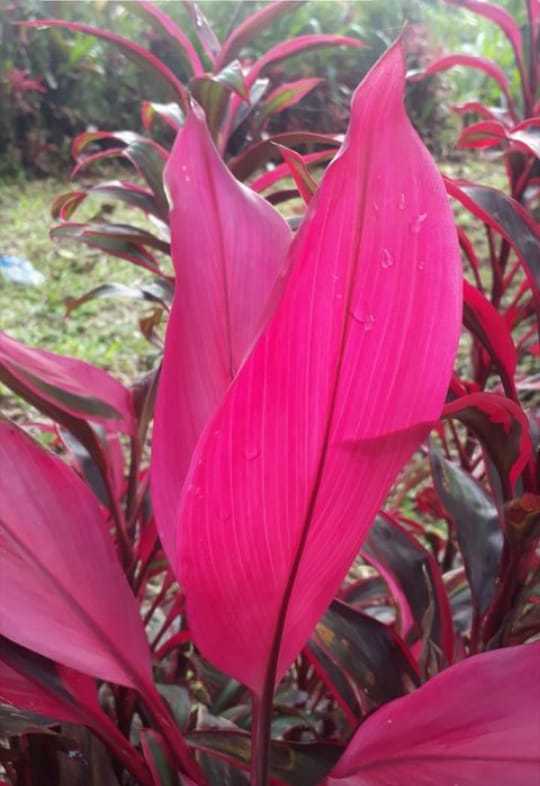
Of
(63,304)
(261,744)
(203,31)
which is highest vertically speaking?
(203,31)

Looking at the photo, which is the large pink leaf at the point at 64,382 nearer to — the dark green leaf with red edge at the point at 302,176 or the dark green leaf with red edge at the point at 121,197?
the dark green leaf with red edge at the point at 302,176

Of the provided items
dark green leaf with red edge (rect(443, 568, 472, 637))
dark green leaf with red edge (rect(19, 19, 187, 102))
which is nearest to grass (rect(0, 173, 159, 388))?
dark green leaf with red edge (rect(19, 19, 187, 102))

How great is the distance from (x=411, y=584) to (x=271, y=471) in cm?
29

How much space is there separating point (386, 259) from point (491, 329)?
22 cm

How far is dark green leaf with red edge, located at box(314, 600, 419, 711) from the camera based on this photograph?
0.54 metres

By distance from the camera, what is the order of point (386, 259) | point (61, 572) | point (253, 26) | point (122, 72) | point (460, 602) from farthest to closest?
point (122, 72), point (253, 26), point (460, 602), point (61, 572), point (386, 259)

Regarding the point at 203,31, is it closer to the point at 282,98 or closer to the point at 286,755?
the point at 282,98

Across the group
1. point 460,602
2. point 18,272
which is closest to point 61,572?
point 460,602

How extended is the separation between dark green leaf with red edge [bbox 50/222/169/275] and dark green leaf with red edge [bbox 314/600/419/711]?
17.4 inches

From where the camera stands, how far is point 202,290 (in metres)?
0.44

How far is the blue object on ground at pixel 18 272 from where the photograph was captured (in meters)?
2.86

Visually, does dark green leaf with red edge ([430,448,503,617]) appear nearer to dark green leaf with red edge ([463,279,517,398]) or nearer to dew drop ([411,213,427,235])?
dark green leaf with red edge ([463,279,517,398])

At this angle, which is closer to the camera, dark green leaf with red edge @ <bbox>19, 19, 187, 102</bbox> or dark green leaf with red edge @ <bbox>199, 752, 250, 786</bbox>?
dark green leaf with red edge @ <bbox>199, 752, 250, 786</bbox>

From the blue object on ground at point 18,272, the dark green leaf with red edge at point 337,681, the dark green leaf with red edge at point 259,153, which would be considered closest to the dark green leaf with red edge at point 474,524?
the dark green leaf with red edge at point 337,681
